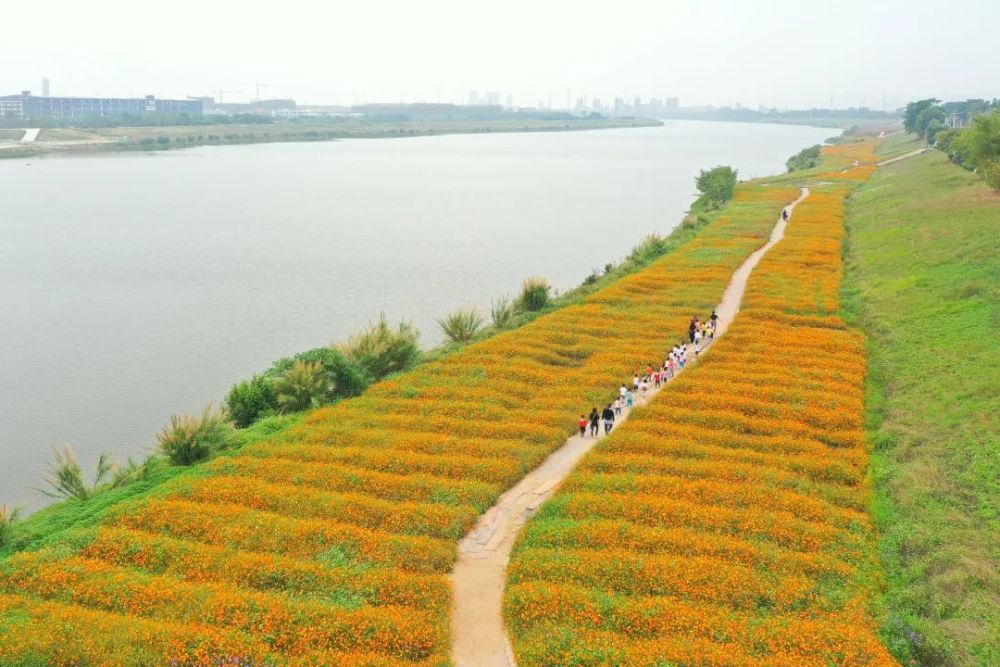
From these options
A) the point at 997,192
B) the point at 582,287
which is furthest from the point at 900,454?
the point at 997,192

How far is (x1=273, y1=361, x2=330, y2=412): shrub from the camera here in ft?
96.8

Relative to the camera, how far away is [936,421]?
86.8ft

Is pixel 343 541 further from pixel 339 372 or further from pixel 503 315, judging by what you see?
pixel 503 315

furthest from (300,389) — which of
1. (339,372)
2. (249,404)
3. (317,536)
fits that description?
(317,536)

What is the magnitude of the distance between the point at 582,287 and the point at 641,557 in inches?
1281

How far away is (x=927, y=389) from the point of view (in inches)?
1152

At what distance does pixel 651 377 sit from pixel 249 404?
1545 centimetres

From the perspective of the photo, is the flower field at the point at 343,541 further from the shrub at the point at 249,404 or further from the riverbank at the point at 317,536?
the shrub at the point at 249,404

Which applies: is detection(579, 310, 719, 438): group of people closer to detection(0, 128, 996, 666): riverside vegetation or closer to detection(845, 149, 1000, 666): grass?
detection(0, 128, 996, 666): riverside vegetation

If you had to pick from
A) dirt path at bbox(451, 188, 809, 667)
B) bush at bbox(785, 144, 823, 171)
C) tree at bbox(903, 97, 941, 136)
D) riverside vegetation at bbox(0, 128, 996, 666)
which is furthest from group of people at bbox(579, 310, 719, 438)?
tree at bbox(903, 97, 941, 136)

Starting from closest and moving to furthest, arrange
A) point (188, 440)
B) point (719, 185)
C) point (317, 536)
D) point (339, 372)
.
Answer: point (317, 536) < point (188, 440) < point (339, 372) < point (719, 185)

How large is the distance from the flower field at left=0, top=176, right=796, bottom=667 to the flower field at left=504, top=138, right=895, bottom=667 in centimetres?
12

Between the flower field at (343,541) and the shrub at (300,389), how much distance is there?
134 centimetres

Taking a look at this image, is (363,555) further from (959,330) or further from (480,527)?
(959,330)
